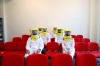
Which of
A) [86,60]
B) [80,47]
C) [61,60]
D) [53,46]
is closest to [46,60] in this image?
[61,60]

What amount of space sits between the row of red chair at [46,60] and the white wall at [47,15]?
18.7ft

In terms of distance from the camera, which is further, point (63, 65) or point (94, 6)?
point (94, 6)

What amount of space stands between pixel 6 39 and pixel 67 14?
3988 mm

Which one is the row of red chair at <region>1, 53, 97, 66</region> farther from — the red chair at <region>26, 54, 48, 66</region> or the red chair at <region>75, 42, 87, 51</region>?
the red chair at <region>75, 42, 87, 51</region>

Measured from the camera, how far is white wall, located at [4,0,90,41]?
941 cm

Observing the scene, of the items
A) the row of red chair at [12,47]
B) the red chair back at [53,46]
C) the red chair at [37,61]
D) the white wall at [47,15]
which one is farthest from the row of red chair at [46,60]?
the white wall at [47,15]

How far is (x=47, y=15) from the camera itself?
31.3 ft

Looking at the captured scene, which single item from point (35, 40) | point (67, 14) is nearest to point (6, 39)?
point (67, 14)

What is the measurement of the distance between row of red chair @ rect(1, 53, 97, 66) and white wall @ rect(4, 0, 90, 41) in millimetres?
5692

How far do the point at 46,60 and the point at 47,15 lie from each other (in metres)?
6.01

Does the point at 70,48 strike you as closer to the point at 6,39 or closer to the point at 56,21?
the point at 56,21

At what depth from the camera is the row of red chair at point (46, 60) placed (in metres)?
3.80

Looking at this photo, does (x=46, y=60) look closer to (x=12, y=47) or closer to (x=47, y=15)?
(x=12, y=47)

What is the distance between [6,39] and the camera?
9625mm
